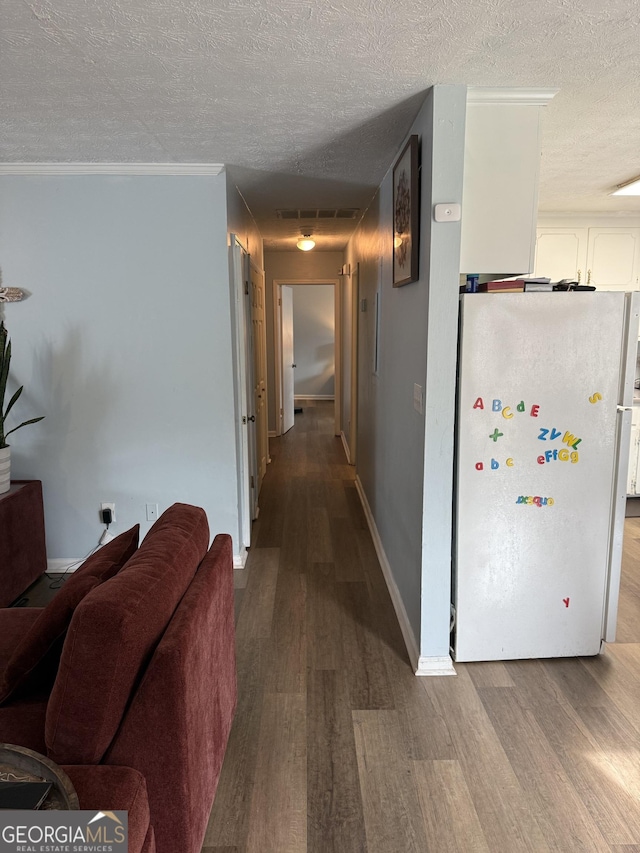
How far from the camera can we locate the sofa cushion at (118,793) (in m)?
1.14

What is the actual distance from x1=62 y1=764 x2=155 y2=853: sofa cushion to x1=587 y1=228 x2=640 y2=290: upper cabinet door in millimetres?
4602

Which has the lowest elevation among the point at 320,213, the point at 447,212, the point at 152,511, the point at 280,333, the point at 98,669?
the point at 152,511

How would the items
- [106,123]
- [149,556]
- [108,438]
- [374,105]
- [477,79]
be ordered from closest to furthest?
[149,556] < [477,79] < [374,105] < [106,123] < [108,438]

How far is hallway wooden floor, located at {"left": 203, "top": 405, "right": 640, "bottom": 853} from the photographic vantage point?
5.38ft

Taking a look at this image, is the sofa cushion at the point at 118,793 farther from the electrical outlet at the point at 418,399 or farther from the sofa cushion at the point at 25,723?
the electrical outlet at the point at 418,399

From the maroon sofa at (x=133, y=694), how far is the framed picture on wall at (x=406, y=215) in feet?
5.19

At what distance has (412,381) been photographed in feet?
8.31

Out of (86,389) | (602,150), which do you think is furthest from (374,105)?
(86,389)

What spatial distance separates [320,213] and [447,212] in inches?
102

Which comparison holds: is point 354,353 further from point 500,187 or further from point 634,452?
point 500,187

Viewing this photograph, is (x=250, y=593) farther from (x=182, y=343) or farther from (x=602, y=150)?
(x=602, y=150)

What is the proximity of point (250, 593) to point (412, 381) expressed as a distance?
1.54 m

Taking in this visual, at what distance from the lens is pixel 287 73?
189 centimetres

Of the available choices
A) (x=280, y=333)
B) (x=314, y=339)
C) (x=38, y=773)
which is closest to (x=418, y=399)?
(x=38, y=773)
